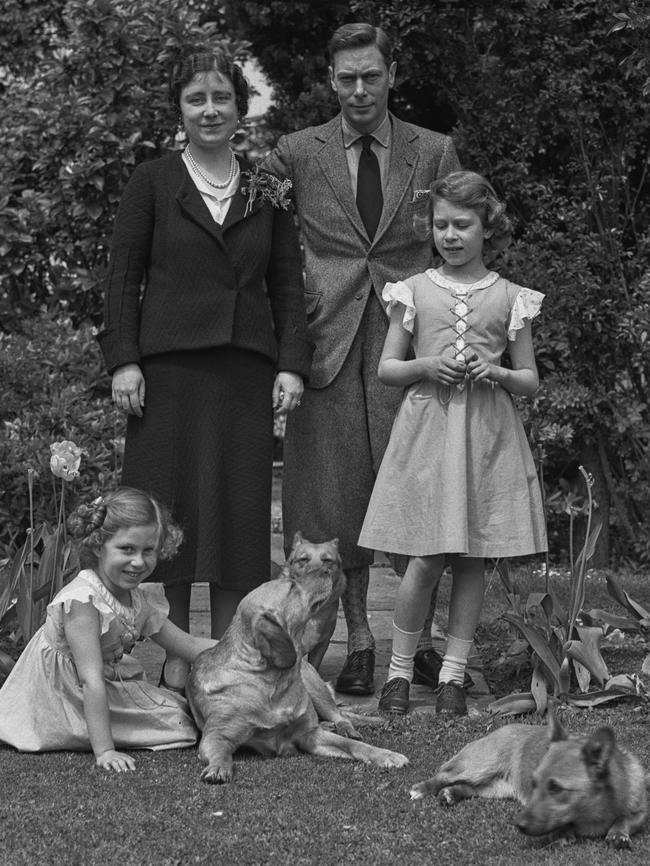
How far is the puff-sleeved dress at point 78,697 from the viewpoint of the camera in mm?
3877

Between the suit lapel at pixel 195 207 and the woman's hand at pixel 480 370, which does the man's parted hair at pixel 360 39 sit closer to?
the suit lapel at pixel 195 207

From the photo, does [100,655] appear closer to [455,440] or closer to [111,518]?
[111,518]

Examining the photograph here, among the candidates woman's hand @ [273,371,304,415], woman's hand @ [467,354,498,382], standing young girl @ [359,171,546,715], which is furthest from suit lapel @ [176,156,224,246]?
woman's hand @ [467,354,498,382]

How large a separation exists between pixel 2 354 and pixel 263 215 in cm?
250

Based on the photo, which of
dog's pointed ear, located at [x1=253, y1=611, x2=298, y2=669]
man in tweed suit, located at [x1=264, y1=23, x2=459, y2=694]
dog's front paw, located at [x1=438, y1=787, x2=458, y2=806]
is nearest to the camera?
dog's front paw, located at [x1=438, y1=787, x2=458, y2=806]

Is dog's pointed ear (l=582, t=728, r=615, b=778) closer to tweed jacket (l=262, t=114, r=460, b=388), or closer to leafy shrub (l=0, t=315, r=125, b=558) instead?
tweed jacket (l=262, t=114, r=460, b=388)

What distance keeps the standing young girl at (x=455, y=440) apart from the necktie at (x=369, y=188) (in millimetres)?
389

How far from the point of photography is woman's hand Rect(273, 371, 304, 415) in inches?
175

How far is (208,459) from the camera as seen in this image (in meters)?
4.35

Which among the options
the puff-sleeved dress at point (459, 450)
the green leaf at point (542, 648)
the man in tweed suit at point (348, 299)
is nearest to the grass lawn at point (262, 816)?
the green leaf at point (542, 648)

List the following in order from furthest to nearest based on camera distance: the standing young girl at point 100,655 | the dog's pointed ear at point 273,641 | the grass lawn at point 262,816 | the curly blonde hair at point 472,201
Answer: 1. the curly blonde hair at point 472,201
2. the standing young girl at point 100,655
3. the dog's pointed ear at point 273,641
4. the grass lawn at point 262,816

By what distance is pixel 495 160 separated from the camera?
25.1ft

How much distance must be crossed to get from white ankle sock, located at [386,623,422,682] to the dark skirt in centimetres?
51

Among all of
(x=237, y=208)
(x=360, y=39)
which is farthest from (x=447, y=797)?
(x=360, y=39)
